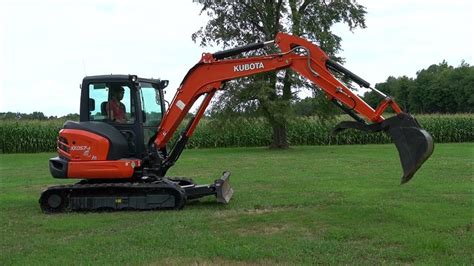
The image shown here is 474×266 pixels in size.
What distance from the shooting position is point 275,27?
98.9 feet

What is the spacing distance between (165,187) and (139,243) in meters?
2.88

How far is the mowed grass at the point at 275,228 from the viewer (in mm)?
6637

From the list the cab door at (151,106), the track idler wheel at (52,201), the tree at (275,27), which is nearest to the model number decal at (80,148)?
the track idler wheel at (52,201)

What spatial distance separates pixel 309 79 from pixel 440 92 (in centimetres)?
7069

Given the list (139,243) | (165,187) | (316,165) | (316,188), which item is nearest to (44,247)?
(139,243)

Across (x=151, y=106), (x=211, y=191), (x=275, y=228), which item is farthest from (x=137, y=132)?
(x=275, y=228)

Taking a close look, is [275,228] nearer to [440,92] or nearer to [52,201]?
[52,201]

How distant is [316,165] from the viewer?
18859 millimetres

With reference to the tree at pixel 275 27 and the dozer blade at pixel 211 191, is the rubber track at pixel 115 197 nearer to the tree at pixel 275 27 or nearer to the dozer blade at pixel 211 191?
the dozer blade at pixel 211 191

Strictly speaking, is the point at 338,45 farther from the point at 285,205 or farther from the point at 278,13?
the point at 285,205

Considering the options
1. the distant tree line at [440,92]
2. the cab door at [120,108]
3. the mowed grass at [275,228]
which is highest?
the distant tree line at [440,92]

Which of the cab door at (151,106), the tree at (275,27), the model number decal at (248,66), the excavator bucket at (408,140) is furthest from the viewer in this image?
the tree at (275,27)

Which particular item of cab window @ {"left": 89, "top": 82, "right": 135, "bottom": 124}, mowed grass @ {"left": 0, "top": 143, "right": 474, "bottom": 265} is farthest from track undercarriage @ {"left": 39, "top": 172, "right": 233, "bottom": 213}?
cab window @ {"left": 89, "top": 82, "right": 135, "bottom": 124}

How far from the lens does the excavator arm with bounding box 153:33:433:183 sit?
8375mm
